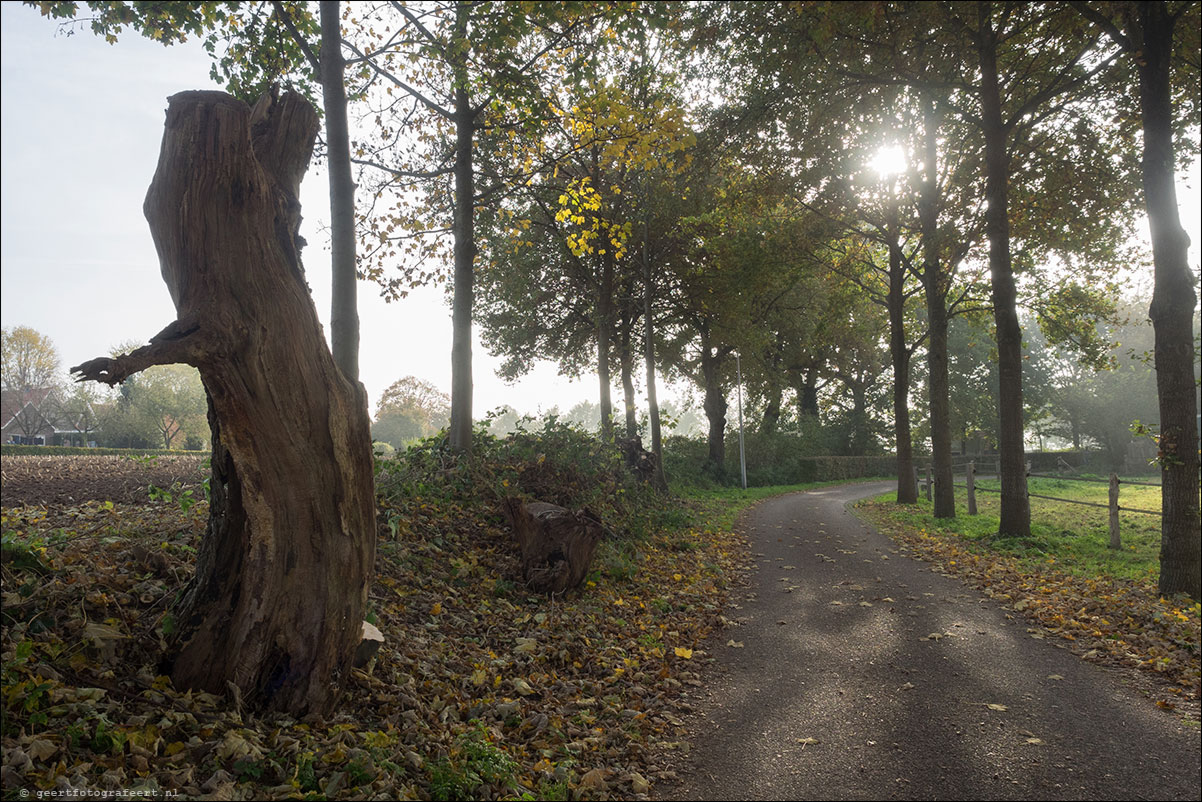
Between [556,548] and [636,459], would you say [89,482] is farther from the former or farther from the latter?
[636,459]

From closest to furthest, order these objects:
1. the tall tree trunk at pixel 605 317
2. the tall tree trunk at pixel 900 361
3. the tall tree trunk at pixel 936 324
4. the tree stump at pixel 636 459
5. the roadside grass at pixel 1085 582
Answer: the roadside grass at pixel 1085 582 < the tall tree trunk at pixel 936 324 < the tree stump at pixel 636 459 < the tall tree trunk at pixel 900 361 < the tall tree trunk at pixel 605 317

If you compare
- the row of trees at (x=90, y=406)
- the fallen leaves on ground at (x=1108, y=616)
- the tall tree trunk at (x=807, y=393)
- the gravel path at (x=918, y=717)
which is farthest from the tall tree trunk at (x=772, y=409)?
the row of trees at (x=90, y=406)

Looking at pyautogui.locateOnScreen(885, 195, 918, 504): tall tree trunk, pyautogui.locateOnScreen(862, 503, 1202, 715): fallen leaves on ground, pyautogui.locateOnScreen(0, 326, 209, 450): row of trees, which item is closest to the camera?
pyautogui.locateOnScreen(862, 503, 1202, 715): fallen leaves on ground

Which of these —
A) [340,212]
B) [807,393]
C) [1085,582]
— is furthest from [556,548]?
[807,393]

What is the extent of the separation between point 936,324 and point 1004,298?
4733 millimetres

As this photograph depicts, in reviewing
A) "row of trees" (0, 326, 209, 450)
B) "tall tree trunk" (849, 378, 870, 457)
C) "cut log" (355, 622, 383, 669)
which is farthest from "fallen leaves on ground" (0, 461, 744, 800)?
"row of trees" (0, 326, 209, 450)

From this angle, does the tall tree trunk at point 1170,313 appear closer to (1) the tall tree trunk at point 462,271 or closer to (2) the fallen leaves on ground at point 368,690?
(2) the fallen leaves on ground at point 368,690

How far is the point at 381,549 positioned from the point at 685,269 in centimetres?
1915

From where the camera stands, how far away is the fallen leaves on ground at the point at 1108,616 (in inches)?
219

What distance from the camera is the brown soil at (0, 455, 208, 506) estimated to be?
922 cm

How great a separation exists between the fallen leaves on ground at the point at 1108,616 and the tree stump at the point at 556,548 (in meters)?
4.87

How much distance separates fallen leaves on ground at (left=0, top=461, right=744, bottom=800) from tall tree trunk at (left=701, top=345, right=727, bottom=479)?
930 inches

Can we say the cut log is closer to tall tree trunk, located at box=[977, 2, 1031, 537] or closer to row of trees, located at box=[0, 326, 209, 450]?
tall tree trunk, located at box=[977, 2, 1031, 537]

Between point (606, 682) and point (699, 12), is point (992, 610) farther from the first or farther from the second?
point (699, 12)
